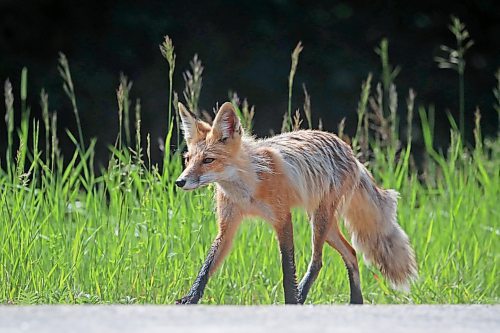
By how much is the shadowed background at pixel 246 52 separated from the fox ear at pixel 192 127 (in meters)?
3.94

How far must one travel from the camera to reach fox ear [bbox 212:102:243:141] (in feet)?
17.5

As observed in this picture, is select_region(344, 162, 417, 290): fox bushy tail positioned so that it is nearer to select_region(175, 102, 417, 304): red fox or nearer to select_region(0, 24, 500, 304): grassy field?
select_region(175, 102, 417, 304): red fox

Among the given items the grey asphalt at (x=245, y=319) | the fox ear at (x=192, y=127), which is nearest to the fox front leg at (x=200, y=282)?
the fox ear at (x=192, y=127)

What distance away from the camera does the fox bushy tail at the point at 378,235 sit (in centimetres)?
602

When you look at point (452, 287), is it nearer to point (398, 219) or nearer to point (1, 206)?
point (398, 219)

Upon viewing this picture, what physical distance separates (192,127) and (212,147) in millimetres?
166

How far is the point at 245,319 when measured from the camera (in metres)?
3.88

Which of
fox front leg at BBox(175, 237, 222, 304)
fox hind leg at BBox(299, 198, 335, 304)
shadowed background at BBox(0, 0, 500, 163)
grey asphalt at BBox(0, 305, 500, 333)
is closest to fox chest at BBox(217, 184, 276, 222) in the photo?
fox front leg at BBox(175, 237, 222, 304)

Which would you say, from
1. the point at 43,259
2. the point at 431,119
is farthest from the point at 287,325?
the point at 431,119

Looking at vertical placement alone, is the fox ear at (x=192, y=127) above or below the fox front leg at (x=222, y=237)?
above

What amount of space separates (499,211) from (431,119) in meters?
2.36

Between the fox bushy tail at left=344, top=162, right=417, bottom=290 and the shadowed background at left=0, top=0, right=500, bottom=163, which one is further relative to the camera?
the shadowed background at left=0, top=0, right=500, bottom=163

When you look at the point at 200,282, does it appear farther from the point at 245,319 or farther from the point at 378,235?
the point at 245,319

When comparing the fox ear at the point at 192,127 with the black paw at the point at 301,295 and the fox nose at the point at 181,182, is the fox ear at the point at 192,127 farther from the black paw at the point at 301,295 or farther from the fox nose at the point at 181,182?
the black paw at the point at 301,295
